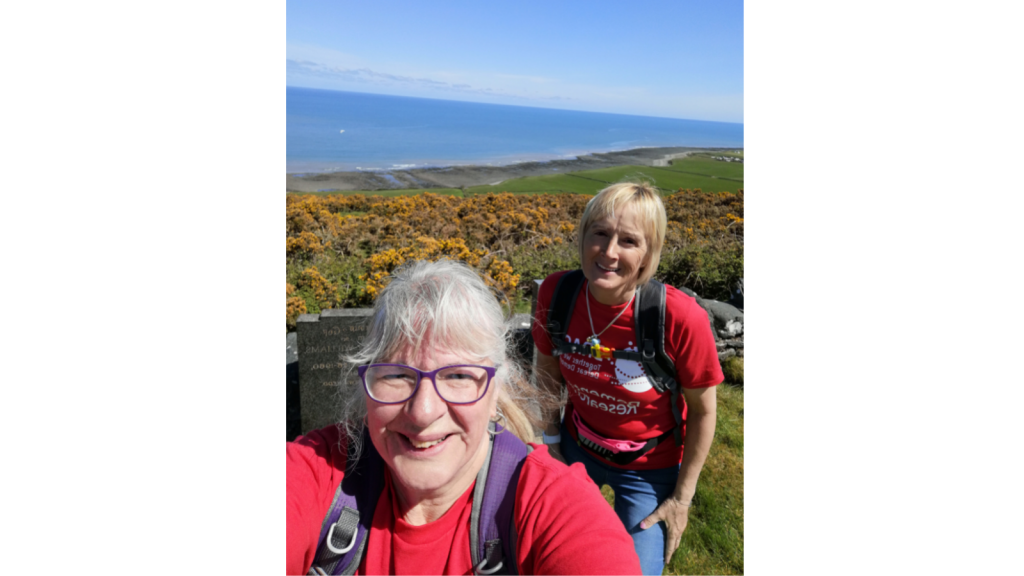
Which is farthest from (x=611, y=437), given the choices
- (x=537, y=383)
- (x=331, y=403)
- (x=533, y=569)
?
(x=331, y=403)

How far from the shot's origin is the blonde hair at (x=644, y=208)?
202 centimetres

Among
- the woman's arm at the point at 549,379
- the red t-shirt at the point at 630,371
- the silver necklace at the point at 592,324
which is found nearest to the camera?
the red t-shirt at the point at 630,371

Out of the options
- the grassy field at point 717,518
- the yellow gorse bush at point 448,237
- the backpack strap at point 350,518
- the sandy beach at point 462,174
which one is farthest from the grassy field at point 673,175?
the grassy field at point 717,518

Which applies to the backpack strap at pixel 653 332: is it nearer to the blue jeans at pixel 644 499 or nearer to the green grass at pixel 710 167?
the blue jeans at pixel 644 499

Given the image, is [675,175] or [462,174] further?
[462,174]

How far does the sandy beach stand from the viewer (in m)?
4.96

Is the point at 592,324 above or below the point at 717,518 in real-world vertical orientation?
above

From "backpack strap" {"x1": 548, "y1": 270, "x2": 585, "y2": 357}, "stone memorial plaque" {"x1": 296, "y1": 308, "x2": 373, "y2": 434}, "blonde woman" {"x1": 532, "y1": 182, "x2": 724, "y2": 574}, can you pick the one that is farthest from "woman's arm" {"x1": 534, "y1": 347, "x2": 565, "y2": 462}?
"stone memorial plaque" {"x1": 296, "y1": 308, "x2": 373, "y2": 434}

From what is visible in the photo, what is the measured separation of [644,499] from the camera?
2176 mm

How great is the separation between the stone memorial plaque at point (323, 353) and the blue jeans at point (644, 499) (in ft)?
8.18

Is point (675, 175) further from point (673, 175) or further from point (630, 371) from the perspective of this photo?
point (630, 371)

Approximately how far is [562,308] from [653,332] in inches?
17.5

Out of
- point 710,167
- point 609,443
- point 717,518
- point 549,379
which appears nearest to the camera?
point 609,443

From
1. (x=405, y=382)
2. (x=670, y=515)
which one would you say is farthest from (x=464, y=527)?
(x=670, y=515)
